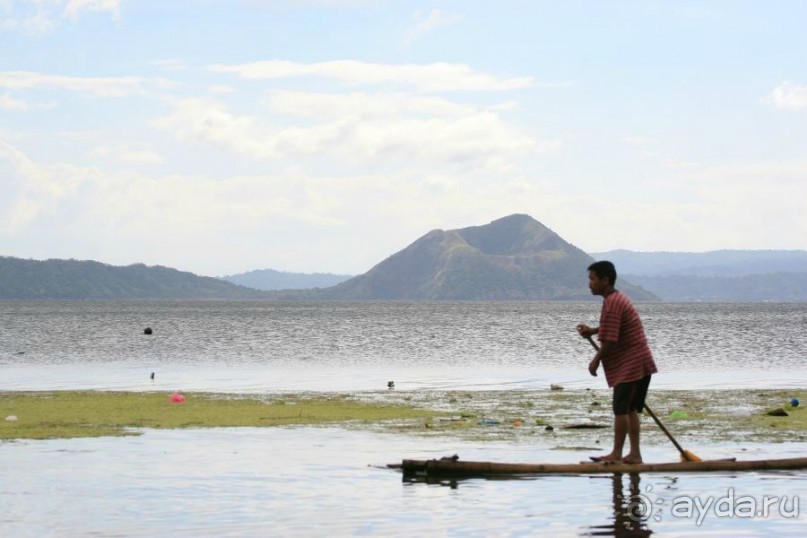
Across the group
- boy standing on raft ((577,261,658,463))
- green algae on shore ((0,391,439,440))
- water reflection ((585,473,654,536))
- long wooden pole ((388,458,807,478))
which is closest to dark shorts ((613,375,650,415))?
boy standing on raft ((577,261,658,463))

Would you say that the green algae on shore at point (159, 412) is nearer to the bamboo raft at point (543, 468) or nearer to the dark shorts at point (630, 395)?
the bamboo raft at point (543, 468)

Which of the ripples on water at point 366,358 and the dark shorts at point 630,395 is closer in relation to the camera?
the dark shorts at point 630,395

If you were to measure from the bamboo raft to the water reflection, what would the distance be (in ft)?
0.89

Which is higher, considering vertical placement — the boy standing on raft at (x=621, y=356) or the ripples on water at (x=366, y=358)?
the boy standing on raft at (x=621, y=356)

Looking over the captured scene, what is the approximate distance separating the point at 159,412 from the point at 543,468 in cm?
1406

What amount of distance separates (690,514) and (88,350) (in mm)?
68994

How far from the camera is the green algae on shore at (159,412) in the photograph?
80.6ft

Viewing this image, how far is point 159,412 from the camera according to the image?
93.6 ft

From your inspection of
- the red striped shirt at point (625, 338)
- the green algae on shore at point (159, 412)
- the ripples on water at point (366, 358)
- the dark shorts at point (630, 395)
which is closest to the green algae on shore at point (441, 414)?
the green algae on shore at point (159, 412)

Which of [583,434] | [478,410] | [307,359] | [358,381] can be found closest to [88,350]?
[307,359]

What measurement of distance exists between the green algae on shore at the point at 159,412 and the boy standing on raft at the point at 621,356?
1028 centimetres

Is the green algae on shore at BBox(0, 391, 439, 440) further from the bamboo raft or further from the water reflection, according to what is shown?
the water reflection

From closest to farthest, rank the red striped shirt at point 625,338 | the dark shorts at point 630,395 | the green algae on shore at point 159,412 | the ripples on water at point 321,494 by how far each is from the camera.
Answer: the ripples on water at point 321,494 < the red striped shirt at point 625,338 < the dark shorts at point 630,395 < the green algae on shore at point 159,412

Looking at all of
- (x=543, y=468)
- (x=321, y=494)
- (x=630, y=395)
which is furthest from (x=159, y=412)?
(x=630, y=395)
